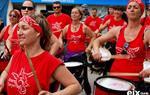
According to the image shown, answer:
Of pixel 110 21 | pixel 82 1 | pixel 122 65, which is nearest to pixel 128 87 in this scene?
pixel 122 65

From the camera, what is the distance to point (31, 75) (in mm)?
2336

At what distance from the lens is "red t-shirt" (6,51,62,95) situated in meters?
2.33

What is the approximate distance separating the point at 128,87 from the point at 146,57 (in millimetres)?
637

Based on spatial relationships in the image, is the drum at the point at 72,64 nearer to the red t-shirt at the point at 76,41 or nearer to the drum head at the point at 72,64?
the drum head at the point at 72,64

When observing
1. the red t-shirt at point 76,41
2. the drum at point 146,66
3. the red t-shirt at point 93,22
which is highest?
the drum at point 146,66

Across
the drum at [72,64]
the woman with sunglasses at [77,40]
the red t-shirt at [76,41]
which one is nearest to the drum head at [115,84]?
the drum at [72,64]

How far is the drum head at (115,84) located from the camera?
318 cm

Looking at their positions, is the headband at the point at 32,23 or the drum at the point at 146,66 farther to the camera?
the drum at the point at 146,66

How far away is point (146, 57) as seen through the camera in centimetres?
377

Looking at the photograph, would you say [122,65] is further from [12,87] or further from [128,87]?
[12,87]

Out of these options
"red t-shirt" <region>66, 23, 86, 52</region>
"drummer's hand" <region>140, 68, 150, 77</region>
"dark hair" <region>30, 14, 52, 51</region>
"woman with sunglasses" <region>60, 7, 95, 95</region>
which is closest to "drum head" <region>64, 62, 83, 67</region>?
"woman with sunglasses" <region>60, 7, 95, 95</region>

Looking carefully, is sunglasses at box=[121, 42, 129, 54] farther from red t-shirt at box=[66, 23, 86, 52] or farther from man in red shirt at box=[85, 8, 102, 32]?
man in red shirt at box=[85, 8, 102, 32]

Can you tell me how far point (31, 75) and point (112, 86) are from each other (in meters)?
1.16

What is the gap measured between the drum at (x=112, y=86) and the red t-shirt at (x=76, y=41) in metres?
2.70
